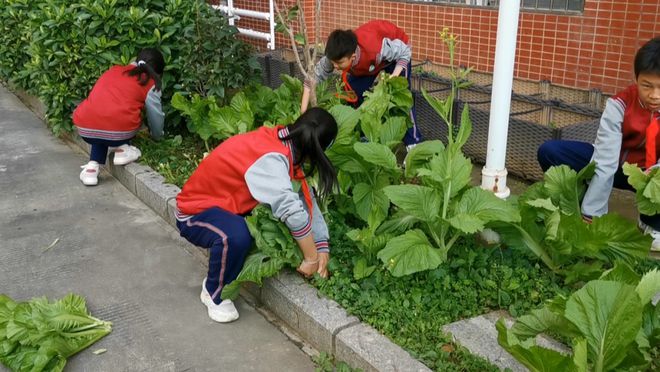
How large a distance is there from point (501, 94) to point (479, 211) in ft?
2.25

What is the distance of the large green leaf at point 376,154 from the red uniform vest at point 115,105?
2642mm

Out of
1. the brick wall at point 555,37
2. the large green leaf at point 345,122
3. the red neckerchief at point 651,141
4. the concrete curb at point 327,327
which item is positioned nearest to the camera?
the concrete curb at point 327,327

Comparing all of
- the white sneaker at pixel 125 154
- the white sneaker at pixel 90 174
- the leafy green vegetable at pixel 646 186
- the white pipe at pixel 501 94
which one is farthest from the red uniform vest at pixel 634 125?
the white sneaker at pixel 90 174

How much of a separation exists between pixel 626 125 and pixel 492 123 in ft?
2.34

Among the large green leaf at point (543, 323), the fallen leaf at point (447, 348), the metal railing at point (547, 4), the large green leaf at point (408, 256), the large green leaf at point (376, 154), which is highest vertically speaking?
the metal railing at point (547, 4)

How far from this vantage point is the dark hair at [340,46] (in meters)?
4.71

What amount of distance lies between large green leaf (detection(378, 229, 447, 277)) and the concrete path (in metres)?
0.63

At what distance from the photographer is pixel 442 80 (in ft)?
20.5

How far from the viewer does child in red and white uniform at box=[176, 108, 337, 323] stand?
333 cm

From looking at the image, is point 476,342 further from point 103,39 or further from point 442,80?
point 103,39

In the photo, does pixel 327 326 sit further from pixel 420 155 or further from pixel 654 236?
pixel 654 236

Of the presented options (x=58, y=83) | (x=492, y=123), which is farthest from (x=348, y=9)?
(x=492, y=123)

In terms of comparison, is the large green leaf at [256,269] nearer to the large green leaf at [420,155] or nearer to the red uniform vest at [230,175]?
the red uniform vest at [230,175]

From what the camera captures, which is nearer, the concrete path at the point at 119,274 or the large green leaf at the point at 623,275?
the large green leaf at the point at 623,275
